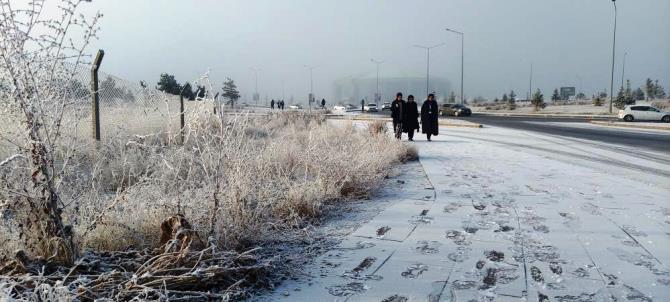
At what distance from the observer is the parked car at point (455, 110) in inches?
1875

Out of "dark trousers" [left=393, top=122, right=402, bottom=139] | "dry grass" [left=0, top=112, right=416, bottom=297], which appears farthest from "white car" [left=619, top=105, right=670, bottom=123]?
"dry grass" [left=0, top=112, right=416, bottom=297]

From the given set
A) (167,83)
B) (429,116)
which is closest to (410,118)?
(429,116)

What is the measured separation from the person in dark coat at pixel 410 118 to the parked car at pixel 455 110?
32.5m

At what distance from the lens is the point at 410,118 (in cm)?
1617

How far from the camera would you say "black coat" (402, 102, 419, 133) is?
16.1 m

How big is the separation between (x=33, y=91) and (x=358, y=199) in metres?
4.20

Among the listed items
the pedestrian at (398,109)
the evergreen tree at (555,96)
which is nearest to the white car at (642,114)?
the pedestrian at (398,109)

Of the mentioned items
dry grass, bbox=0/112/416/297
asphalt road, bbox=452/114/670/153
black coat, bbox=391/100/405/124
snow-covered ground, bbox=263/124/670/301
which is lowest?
asphalt road, bbox=452/114/670/153

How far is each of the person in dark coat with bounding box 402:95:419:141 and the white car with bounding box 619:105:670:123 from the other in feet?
81.4

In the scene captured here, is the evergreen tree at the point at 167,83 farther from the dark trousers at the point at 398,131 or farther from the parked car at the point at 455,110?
the parked car at the point at 455,110

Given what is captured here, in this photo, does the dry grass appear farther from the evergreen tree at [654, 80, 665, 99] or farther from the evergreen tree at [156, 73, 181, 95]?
the evergreen tree at [654, 80, 665, 99]

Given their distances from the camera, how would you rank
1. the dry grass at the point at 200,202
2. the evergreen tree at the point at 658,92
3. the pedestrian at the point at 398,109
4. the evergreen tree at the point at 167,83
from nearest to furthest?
the dry grass at the point at 200,202
the pedestrian at the point at 398,109
the evergreen tree at the point at 167,83
the evergreen tree at the point at 658,92

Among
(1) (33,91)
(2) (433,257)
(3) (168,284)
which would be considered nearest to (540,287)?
(2) (433,257)

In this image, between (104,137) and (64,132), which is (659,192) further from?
(104,137)
